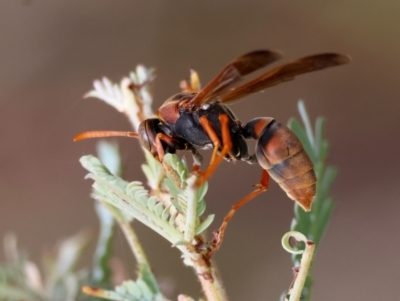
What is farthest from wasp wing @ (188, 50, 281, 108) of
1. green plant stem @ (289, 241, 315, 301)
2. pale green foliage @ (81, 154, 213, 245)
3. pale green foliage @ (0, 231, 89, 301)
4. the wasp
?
pale green foliage @ (0, 231, 89, 301)

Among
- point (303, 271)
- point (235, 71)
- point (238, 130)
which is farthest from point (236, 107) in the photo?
point (303, 271)

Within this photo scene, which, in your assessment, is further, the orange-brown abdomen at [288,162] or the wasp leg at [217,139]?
the orange-brown abdomen at [288,162]

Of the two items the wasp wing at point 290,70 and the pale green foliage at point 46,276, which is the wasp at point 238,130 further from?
the pale green foliage at point 46,276

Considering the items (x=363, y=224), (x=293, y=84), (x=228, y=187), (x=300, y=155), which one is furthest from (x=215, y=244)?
(x=293, y=84)

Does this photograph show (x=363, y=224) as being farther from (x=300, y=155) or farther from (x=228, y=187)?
(x=300, y=155)

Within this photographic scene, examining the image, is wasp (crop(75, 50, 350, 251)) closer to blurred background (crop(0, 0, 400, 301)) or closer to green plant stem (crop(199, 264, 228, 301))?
green plant stem (crop(199, 264, 228, 301))

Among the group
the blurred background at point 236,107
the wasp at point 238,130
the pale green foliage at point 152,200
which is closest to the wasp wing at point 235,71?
the wasp at point 238,130

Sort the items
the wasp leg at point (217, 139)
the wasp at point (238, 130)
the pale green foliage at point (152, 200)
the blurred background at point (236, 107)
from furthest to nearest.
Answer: the blurred background at point (236, 107)
the wasp at point (238, 130)
the wasp leg at point (217, 139)
the pale green foliage at point (152, 200)
